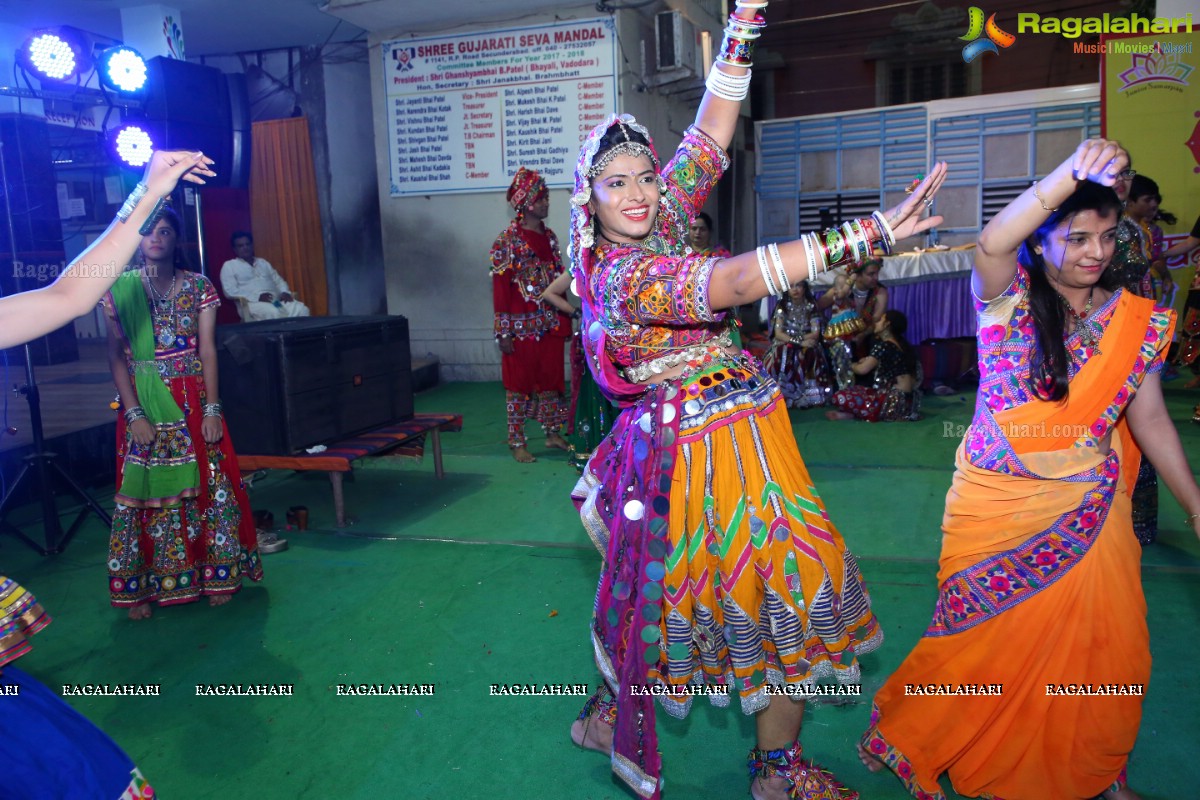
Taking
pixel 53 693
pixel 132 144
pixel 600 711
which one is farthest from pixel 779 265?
pixel 132 144

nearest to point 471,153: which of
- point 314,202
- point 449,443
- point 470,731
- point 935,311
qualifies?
point 314,202

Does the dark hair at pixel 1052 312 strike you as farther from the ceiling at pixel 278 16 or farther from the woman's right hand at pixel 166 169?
the ceiling at pixel 278 16

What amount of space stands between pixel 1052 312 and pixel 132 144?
652 cm

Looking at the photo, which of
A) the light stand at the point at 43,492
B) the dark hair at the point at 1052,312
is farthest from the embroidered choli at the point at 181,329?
the dark hair at the point at 1052,312

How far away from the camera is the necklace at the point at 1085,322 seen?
2.23m

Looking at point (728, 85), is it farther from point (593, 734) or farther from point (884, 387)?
point (884, 387)

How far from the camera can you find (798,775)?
2301 mm

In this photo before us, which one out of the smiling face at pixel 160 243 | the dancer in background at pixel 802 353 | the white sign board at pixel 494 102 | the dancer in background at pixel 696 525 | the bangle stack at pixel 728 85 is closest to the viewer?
the dancer in background at pixel 696 525

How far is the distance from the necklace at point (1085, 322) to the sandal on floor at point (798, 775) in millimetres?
1299

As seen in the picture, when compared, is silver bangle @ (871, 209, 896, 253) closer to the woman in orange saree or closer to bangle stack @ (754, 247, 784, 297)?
bangle stack @ (754, 247, 784, 297)

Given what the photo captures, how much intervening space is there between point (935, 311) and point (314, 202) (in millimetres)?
7383

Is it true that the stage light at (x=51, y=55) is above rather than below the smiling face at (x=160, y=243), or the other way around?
above

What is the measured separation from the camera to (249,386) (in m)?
4.96

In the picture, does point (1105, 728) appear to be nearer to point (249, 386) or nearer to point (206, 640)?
point (206, 640)
